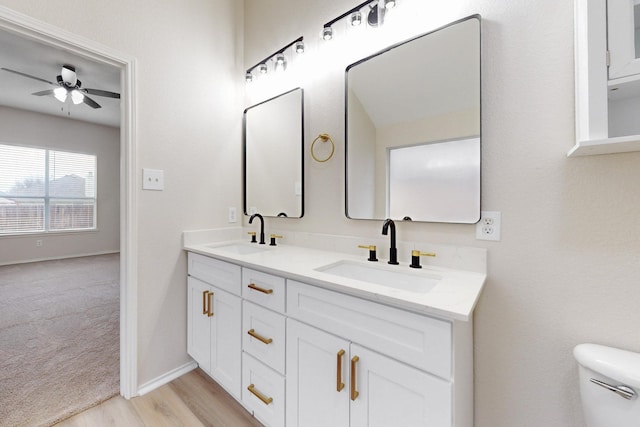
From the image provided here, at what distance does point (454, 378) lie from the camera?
75cm

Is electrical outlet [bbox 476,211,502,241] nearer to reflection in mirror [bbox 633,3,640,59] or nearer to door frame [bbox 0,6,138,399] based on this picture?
reflection in mirror [bbox 633,3,640,59]

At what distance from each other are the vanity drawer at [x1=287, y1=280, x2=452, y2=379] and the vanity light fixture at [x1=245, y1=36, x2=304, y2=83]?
1.47 meters

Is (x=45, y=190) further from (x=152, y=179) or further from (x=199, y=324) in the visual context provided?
(x=199, y=324)

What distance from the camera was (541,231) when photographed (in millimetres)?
1002

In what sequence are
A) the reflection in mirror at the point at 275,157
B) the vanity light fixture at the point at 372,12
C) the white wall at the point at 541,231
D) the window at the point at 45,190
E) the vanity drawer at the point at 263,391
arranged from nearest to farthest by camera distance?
the white wall at the point at 541,231
the vanity drawer at the point at 263,391
the vanity light fixture at the point at 372,12
the reflection in mirror at the point at 275,157
the window at the point at 45,190

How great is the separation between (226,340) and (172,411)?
0.48m

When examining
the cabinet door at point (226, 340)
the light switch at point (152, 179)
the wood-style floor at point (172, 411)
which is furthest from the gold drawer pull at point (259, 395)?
the light switch at point (152, 179)

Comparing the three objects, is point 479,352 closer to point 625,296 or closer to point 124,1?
point 625,296

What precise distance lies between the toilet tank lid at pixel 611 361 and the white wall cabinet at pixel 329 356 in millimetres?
323

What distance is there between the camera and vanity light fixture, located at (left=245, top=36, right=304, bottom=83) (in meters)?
1.72

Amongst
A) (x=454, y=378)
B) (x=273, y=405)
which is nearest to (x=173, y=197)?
(x=273, y=405)

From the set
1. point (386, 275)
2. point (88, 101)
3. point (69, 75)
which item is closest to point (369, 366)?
point (386, 275)

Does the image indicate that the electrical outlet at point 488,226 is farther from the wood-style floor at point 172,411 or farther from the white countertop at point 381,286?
the wood-style floor at point 172,411

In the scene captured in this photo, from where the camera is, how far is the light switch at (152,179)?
5.30 ft
